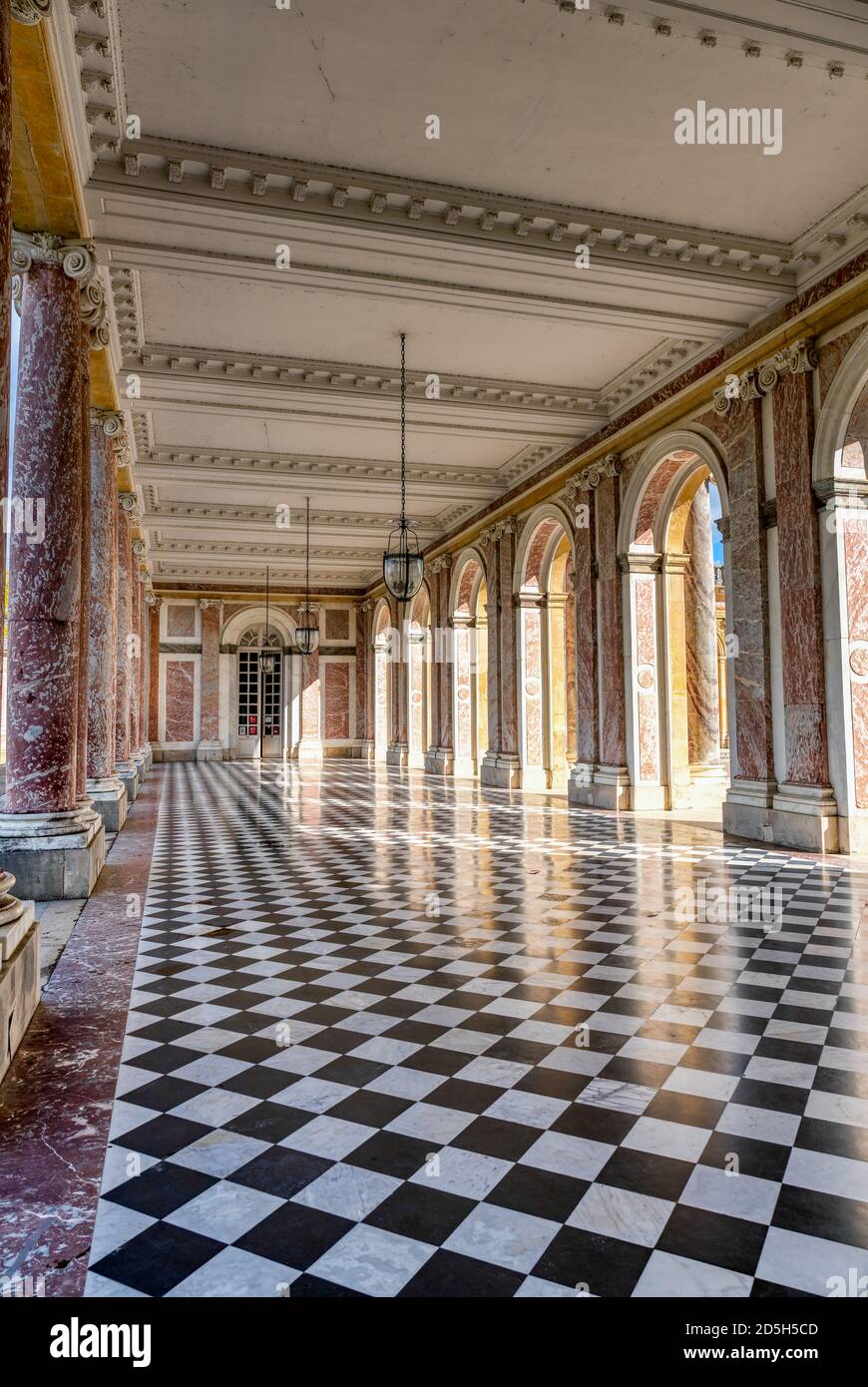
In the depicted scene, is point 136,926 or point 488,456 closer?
point 136,926

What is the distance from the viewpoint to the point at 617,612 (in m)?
13.2

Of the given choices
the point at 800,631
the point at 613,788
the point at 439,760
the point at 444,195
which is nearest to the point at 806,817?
the point at 800,631

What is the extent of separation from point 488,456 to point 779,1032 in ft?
42.7

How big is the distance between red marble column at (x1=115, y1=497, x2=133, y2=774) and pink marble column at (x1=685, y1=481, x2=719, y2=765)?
28.8ft

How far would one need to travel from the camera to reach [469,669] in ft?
65.5

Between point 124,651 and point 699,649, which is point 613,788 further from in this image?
→ point 124,651

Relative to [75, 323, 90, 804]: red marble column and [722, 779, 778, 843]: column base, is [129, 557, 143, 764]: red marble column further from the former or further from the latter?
[722, 779, 778, 843]: column base

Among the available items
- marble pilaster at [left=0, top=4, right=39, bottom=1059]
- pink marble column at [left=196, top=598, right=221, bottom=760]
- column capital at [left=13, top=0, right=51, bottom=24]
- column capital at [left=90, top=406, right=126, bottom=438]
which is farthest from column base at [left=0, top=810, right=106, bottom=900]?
pink marble column at [left=196, top=598, right=221, bottom=760]

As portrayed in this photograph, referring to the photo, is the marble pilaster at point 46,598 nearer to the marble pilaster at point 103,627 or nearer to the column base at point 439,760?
the marble pilaster at point 103,627

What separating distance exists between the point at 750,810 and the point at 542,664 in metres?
7.31

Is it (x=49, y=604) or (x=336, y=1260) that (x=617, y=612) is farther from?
(x=336, y=1260)

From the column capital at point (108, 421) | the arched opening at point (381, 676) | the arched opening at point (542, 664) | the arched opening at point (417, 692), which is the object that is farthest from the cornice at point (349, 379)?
the arched opening at point (381, 676)

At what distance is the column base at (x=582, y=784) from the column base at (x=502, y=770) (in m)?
2.59
